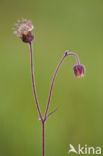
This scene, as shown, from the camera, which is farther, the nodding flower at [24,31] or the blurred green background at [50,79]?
the blurred green background at [50,79]

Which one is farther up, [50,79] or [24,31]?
[24,31]

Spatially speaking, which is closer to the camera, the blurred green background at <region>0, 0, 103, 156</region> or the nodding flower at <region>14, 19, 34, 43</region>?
the nodding flower at <region>14, 19, 34, 43</region>

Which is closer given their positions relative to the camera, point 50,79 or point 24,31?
point 24,31

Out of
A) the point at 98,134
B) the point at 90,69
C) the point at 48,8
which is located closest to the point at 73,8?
the point at 48,8

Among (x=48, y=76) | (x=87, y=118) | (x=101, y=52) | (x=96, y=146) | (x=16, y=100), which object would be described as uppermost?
(x=101, y=52)

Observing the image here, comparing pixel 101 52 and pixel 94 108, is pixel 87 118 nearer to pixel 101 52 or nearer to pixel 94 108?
pixel 94 108

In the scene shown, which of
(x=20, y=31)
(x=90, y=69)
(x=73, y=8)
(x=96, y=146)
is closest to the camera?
(x=20, y=31)

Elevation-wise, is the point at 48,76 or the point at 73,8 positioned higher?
the point at 73,8

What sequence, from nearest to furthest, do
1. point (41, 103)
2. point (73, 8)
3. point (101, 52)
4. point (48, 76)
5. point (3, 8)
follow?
1. point (41, 103)
2. point (48, 76)
3. point (101, 52)
4. point (3, 8)
5. point (73, 8)
